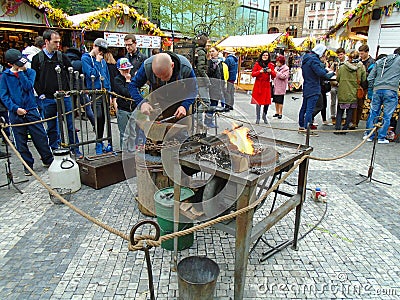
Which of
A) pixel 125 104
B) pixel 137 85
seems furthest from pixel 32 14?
pixel 137 85

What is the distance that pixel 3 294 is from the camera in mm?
2471

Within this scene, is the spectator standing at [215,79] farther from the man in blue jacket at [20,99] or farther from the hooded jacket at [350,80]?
the man in blue jacket at [20,99]

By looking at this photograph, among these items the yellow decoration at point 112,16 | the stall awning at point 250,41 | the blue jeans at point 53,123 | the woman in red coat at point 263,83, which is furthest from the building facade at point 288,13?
the blue jeans at point 53,123

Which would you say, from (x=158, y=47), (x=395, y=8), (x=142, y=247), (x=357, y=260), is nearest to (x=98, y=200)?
(x=142, y=247)

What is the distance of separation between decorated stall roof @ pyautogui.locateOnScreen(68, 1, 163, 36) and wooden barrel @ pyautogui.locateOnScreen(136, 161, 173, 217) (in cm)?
708

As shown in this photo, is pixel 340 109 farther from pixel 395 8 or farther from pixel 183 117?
pixel 183 117

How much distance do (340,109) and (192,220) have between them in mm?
6358

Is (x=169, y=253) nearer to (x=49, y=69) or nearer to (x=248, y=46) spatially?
(x=49, y=69)

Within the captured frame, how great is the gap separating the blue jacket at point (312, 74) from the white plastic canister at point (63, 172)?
17.9 feet

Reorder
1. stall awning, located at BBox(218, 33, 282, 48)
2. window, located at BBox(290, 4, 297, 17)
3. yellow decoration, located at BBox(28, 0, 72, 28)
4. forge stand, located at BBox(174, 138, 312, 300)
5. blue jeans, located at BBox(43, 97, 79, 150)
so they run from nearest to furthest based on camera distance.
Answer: forge stand, located at BBox(174, 138, 312, 300) < blue jeans, located at BBox(43, 97, 79, 150) < yellow decoration, located at BBox(28, 0, 72, 28) < stall awning, located at BBox(218, 33, 282, 48) < window, located at BBox(290, 4, 297, 17)

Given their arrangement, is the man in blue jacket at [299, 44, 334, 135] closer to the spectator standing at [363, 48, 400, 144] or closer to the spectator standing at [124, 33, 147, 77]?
the spectator standing at [363, 48, 400, 144]

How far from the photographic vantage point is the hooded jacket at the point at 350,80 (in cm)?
737

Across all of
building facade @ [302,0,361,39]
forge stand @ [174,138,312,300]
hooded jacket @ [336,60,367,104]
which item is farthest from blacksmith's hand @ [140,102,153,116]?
building facade @ [302,0,361,39]

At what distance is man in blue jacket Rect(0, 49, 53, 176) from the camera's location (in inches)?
176
